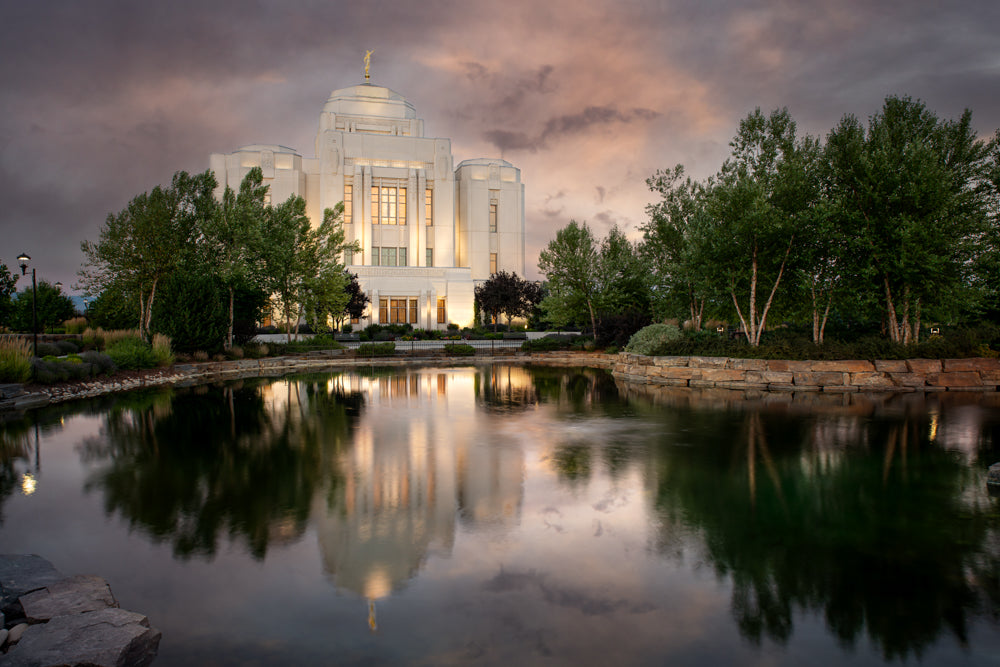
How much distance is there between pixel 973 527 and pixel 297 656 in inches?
241

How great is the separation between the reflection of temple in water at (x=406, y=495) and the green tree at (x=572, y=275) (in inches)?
838

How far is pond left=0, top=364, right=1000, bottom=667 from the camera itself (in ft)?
12.5

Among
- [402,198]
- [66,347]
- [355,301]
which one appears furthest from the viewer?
[402,198]

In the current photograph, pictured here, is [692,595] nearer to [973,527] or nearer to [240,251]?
[973,527]

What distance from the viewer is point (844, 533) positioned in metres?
5.53

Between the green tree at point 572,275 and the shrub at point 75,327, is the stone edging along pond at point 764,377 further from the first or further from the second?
the shrub at point 75,327

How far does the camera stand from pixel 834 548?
17.0ft

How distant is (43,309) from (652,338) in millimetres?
35026

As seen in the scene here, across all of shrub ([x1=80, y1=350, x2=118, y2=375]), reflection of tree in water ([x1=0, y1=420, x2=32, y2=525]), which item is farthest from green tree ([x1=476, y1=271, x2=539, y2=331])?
reflection of tree in water ([x1=0, y1=420, x2=32, y2=525])

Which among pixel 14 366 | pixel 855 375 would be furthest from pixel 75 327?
pixel 855 375

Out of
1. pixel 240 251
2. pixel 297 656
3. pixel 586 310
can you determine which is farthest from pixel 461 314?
pixel 297 656

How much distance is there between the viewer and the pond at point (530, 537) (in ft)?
12.5

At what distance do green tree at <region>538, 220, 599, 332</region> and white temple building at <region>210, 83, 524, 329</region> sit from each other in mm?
20682

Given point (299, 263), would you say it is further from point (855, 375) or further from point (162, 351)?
point (855, 375)
